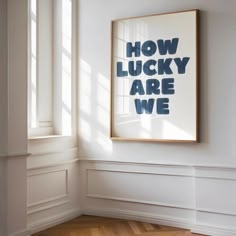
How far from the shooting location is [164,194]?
3.64 meters

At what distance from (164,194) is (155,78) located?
108 cm

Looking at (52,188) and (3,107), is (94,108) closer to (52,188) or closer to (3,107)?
(52,188)

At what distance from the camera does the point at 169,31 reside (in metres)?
3.56

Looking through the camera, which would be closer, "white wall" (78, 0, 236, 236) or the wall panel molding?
"white wall" (78, 0, 236, 236)

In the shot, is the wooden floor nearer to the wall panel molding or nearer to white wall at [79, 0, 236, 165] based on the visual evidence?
the wall panel molding

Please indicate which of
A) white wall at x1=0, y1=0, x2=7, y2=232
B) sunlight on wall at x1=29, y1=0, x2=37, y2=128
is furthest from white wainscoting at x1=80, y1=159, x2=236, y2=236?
white wall at x1=0, y1=0, x2=7, y2=232

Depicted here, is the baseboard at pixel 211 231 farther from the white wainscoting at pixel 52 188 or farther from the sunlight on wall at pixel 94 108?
the white wainscoting at pixel 52 188

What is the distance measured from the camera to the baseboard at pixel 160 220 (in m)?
3.32

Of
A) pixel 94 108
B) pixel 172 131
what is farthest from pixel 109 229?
pixel 94 108

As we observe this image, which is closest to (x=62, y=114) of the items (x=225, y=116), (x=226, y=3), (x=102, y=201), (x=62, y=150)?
(x=62, y=150)

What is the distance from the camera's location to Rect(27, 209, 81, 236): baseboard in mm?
3441

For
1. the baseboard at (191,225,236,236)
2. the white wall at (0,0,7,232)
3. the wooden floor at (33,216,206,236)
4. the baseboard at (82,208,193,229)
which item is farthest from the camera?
the baseboard at (82,208,193,229)

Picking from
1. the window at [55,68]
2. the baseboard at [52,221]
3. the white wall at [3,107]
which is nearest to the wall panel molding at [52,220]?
the baseboard at [52,221]

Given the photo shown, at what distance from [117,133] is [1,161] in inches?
49.6
